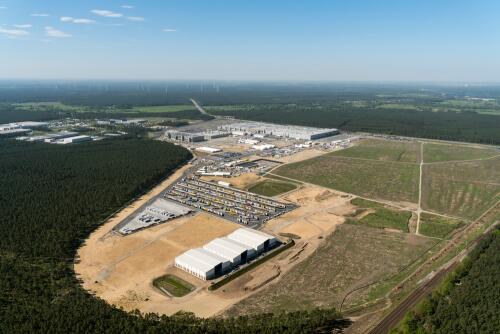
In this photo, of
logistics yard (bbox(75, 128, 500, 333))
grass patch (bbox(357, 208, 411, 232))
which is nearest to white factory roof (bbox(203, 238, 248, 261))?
logistics yard (bbox(75, 128, 500, 333))

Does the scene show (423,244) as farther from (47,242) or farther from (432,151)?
(432,151)

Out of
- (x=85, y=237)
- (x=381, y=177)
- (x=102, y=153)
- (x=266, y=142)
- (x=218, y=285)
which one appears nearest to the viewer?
(x=218, y=285)

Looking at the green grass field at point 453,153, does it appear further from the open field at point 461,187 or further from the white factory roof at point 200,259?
the white factory roof at point 200,259

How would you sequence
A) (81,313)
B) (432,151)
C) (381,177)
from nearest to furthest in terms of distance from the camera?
1. (81,313)
2. (381,177)
3. (432,151)

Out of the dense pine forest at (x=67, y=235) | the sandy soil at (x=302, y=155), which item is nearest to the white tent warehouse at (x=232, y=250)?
the dense pine forest at (x=67, y=235)

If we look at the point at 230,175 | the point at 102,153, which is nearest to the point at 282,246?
the point at 230,175
